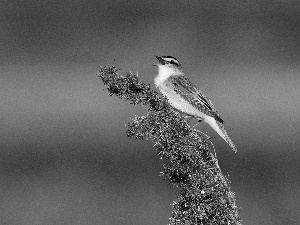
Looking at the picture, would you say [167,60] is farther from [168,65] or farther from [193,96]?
[193,96]

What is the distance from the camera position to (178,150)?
11.6 feet

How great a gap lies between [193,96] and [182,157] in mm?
4725

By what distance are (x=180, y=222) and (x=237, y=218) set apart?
39 cm

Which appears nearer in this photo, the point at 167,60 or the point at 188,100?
the point at 188,100

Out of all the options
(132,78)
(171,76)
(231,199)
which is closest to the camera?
(231,199)

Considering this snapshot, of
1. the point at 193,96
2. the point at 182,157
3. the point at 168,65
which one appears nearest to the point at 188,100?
the point at 193,96

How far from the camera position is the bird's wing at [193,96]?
798cm

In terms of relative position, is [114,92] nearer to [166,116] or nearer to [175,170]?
[166,116]

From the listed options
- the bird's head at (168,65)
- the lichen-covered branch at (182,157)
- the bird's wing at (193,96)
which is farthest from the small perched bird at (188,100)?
the lichen-covered branch at (182,157)

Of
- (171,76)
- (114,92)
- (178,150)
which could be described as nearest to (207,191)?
(178,150)

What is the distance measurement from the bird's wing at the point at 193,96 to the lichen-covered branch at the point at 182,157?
3.83 metres

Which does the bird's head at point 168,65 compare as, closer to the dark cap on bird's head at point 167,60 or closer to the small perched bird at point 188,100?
the dark cap on bird's head at point 167,60

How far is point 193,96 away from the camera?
8203 millimetres

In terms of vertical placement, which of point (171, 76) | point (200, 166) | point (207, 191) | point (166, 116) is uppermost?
point (171, 76)
